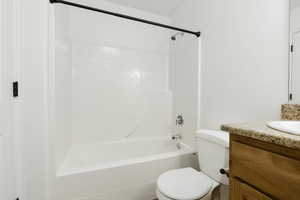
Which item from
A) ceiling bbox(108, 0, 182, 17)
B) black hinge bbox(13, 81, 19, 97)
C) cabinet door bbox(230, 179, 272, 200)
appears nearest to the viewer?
cabinet door bbox(230, 179, 272, 200)

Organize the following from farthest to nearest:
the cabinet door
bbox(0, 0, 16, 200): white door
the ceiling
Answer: the ceiling → bbox(0, 0, 16, 200): white door → the cabinet door

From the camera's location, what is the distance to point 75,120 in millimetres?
2062

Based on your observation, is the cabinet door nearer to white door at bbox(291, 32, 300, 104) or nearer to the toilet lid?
the toilet lid

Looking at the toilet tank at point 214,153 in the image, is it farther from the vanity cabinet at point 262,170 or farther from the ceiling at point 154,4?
the ceiling at point 154,4

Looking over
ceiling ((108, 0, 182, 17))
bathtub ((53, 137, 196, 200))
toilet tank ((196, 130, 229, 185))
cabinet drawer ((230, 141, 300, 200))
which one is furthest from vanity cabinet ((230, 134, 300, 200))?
ceiling ((108, 0, 182, 17))

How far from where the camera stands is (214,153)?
1.31 metres

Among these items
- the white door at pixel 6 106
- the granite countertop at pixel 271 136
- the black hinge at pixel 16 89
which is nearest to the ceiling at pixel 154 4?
the white door at pixel 6 106

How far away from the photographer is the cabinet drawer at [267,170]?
0.55m

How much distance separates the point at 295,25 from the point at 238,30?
1.35ft

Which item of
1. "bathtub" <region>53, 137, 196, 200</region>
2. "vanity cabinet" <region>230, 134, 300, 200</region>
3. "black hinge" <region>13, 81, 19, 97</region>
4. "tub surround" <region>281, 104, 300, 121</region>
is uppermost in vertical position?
"black hinge" <region>13, 81, 19, 97</region>

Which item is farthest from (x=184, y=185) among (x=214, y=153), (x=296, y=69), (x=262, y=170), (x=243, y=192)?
(x=296, y=69)

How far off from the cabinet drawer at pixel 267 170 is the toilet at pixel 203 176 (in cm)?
45

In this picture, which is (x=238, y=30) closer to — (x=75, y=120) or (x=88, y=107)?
(x=88, y=107)

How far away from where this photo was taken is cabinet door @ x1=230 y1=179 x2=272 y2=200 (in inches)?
25.7
